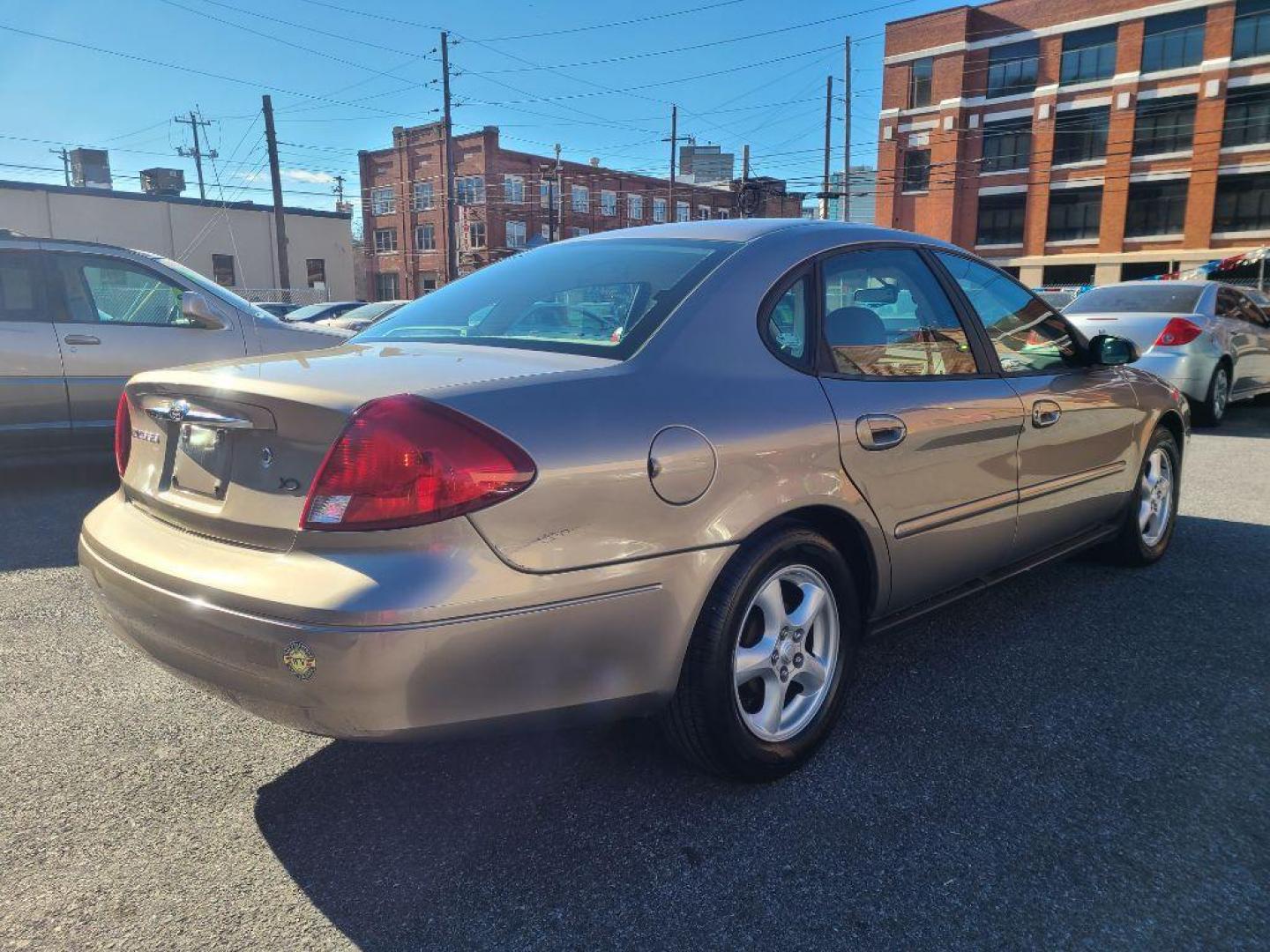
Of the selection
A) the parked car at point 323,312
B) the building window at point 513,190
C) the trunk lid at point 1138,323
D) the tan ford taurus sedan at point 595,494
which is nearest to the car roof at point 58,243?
the tan ford taurus sedan at point 595,494

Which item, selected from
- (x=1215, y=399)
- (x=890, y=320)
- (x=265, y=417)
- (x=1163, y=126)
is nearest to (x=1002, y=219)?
(x=1163, y=126)

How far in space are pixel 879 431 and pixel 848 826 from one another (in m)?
1.11

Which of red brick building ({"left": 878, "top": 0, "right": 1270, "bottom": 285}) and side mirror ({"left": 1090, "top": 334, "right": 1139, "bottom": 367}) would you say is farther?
red brick building ({"left": 878, "top": 0, "right": 1270, "bottom": 285})

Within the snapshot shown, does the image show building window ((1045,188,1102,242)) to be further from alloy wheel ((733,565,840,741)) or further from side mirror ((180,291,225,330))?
alloy wheel ((733,565,840,741))

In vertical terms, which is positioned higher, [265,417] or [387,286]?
[387,286]

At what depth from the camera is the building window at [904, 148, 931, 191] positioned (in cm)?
4450

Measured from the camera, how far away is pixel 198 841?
7.27 ft

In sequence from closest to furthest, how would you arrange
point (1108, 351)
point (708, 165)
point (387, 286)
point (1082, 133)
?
point (1108, 351) < point (1082, 133) < point (387, 286) < point (708, 165)

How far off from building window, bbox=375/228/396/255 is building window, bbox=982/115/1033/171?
34262 millimetres

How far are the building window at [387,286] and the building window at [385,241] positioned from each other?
1450mm

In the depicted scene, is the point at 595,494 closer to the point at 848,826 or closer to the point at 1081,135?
the point at 848,826

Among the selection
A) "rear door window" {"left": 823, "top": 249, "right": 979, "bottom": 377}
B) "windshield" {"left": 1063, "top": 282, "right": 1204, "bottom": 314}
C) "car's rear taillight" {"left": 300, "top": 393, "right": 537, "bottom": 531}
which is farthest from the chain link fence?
"car's rear taillight" {"left": 300, "top": 393, "right": 537, "bottom": 531}

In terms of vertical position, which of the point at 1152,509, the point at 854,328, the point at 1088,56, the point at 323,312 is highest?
the point at 1088,56

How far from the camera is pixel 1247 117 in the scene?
37562 mm
